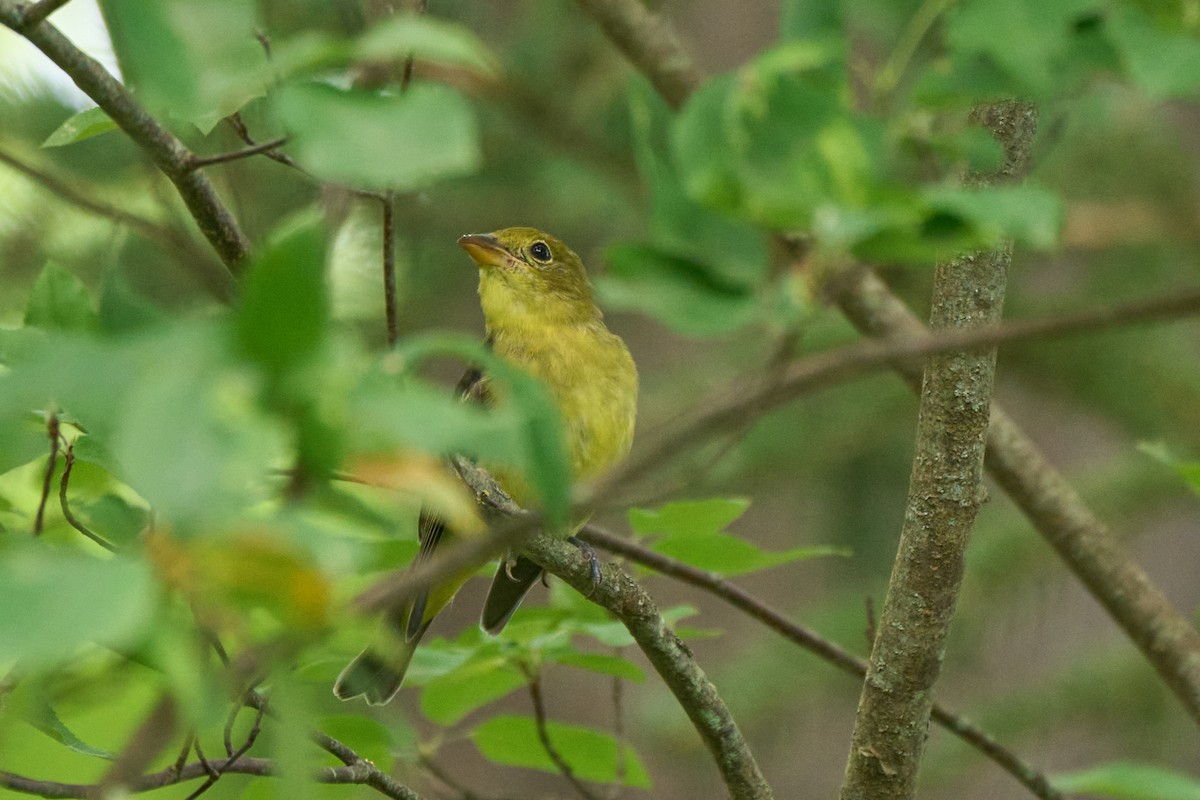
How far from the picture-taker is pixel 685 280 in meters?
1.00

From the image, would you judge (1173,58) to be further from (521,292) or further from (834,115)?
(521,292)

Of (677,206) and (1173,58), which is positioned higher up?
(1173,58)

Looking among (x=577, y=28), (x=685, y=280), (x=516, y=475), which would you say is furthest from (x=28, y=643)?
(x=577, y=28)

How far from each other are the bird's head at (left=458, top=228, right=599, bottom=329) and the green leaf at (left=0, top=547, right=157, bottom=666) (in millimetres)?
3593

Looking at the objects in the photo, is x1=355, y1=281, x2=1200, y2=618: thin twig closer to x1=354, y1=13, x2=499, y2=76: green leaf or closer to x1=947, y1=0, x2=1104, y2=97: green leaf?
x1=947, y1=0, x2=1104, y2=97: green leaf

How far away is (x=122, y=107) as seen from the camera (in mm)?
1908

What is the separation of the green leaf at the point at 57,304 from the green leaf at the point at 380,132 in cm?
75

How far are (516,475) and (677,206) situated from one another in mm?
2707

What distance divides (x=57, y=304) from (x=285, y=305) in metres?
0.78

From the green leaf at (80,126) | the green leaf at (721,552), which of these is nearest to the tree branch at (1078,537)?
the green leaf at (721,552)

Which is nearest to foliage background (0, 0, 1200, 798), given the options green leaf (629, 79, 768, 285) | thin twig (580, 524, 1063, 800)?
thin twig (580, 524, 1063, 800)

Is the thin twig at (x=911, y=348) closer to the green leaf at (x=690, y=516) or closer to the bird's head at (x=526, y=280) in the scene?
the green leaf at (x=690, y=516)

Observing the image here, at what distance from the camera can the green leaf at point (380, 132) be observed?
866 mm

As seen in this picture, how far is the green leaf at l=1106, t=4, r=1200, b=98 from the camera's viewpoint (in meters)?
0.98
